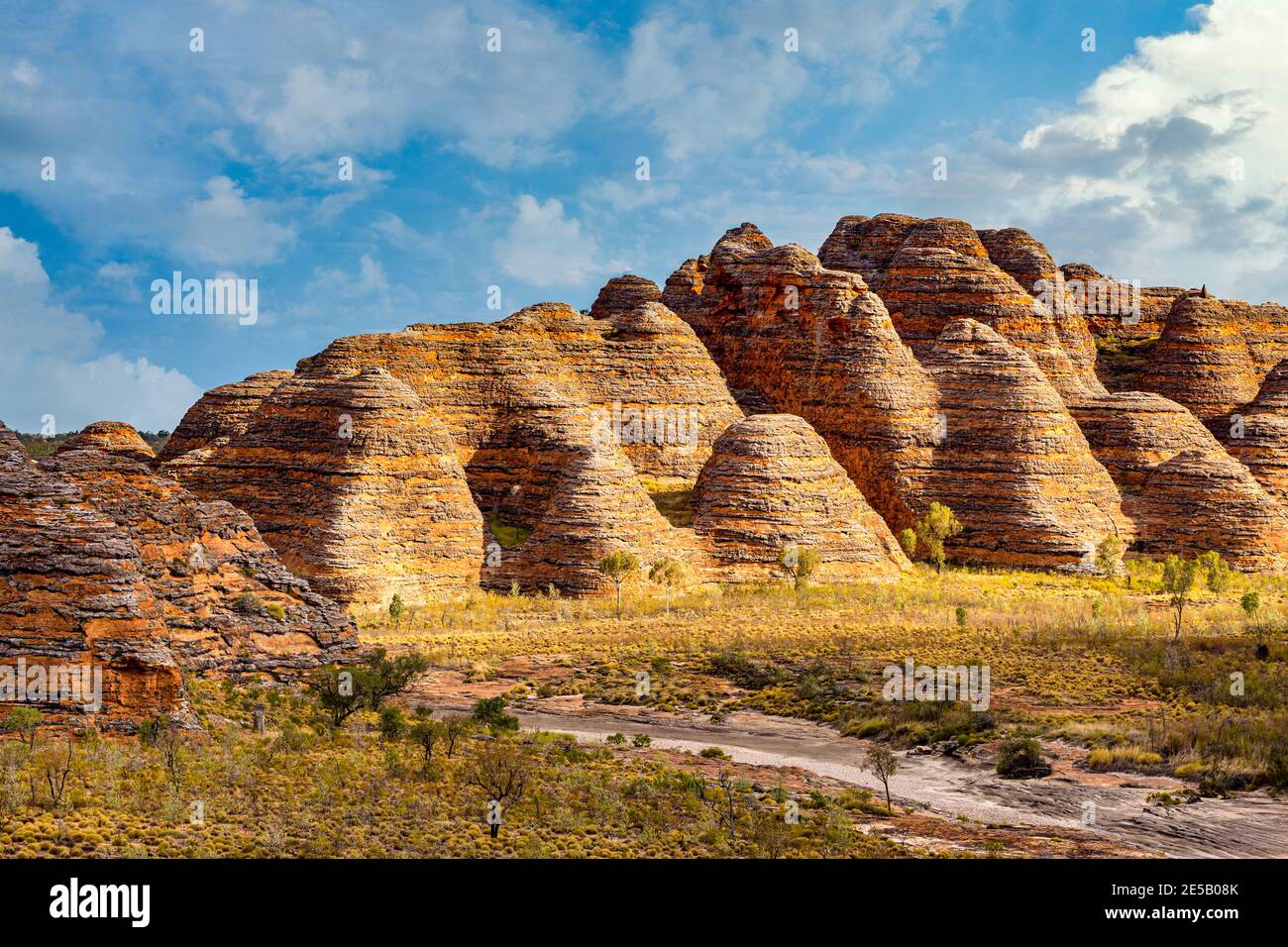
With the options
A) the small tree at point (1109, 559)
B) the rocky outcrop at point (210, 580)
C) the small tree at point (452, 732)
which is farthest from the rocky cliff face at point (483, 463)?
the small tree at point (452, 732)

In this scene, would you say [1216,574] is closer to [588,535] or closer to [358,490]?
[588,535]

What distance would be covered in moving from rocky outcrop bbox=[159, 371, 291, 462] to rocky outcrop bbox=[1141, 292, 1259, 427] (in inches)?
2215

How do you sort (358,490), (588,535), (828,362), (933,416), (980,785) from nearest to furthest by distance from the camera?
(980,785)
(358,490)
(588,535)
(933,416)
(828,362)

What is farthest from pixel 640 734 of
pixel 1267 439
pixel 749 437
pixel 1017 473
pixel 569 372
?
pixel 1267 439

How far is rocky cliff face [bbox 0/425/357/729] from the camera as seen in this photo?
79.3ft

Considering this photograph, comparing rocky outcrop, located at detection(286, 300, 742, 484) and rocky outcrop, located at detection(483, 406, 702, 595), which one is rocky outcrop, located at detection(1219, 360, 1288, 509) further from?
rocky outcrop, located at detection(483, 406, 702, 595)

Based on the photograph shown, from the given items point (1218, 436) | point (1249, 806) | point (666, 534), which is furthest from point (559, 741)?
point (1218, 436)

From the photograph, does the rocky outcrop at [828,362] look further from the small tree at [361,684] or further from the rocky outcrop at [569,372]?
the small tree at [361,684]

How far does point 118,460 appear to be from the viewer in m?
32.9

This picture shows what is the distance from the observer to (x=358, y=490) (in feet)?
156

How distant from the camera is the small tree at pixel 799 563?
52.1 m

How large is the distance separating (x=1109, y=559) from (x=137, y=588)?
4583 centimetres

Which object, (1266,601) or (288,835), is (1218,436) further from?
(288,835)

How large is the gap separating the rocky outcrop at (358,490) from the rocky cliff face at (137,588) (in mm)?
11611
